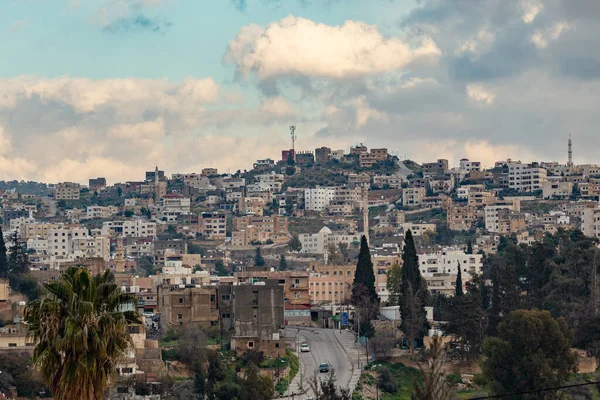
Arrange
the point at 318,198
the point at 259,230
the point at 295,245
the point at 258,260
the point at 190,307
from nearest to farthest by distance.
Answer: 1. the point at 190,307
2. the point at 258,260
3. the point at 295,245
4. the point at 259,230
5. the point at 318,198

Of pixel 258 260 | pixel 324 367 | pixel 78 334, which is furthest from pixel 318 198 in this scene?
pixel 78 334

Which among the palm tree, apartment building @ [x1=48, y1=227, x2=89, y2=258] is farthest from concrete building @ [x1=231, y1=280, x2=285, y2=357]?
apartment building @ [x1=48, y1=227, x2=89, y2=258]

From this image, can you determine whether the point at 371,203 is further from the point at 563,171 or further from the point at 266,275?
the point at 266,275

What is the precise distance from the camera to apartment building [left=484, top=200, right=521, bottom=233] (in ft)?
502

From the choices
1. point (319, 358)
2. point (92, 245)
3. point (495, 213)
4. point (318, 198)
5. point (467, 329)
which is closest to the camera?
point (467, 329)

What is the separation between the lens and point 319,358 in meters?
65.2

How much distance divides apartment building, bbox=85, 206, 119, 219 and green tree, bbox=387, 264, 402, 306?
95.7 m

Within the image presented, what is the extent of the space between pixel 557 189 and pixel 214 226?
137ft

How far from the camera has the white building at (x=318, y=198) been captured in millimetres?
180000

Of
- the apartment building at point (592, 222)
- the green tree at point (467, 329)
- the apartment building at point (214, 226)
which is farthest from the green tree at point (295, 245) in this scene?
the green tree at point (467, 329)

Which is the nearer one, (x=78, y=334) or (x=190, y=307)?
(x=78, y=334)

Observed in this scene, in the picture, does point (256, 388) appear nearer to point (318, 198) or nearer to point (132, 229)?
point (132, 229)

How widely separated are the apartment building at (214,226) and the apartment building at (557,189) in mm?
38761

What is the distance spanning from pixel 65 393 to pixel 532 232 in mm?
125575
